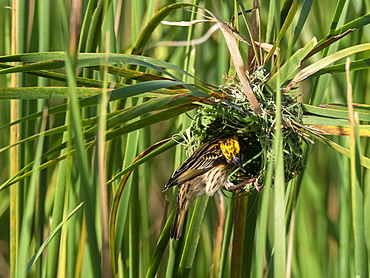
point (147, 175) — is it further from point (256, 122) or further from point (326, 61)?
point (326, 61)

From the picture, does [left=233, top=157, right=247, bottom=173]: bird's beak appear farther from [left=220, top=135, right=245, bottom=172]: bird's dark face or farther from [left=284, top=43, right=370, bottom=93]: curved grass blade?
[left=284, top=43, right=370, bottom=93]: curved grass blade

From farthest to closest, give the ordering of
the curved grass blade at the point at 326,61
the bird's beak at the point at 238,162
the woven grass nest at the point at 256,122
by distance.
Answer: the bird's beak at the point at 238,162 → the woven grass nest at the point at 256,122 → the curved grass blade at the point at 326,61

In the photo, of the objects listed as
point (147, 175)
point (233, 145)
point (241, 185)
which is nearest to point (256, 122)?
point (233, 145)

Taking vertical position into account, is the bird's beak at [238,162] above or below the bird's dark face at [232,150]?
below

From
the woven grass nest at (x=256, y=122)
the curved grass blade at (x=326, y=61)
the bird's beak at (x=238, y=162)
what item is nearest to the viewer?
the curved grass blade at (x=326, y=61)

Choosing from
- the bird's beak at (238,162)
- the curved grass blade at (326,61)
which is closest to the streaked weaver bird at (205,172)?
the bird's beak at (238,162)

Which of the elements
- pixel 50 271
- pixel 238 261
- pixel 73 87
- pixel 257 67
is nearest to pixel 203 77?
pixel 257 67

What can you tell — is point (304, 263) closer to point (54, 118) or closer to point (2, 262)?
point (54, 118)

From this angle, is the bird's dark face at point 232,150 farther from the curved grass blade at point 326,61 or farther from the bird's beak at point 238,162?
the curved grass blade at point 326,61
